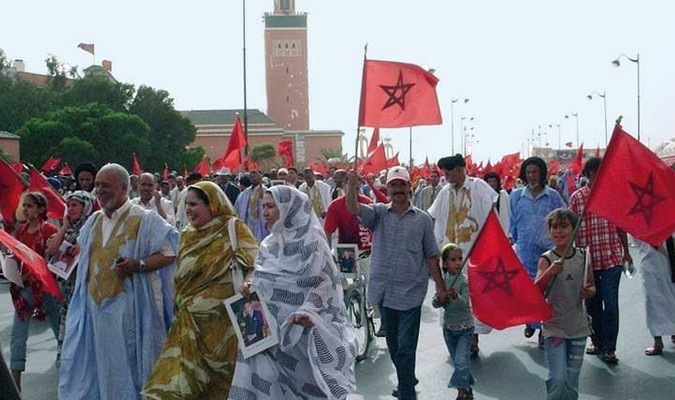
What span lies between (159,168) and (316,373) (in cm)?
6217

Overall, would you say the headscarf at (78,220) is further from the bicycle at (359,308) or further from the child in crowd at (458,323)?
the child in crowd at (458,323)

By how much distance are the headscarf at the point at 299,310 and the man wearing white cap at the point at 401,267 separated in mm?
970

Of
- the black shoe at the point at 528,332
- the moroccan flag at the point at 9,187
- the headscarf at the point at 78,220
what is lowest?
the black shoe at the point at 528,332

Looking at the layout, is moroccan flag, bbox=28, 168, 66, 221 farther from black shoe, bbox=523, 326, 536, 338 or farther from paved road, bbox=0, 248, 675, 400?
black shoe, bbox=523, 326, 536, 338

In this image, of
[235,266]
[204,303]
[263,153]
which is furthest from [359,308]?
[263,153]

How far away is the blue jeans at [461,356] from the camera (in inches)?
279

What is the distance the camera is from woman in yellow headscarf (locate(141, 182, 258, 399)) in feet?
19.0

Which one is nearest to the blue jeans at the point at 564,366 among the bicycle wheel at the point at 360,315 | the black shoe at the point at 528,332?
the bicycle wheel at the point at 360,315

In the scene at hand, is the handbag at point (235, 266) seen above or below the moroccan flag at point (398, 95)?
below

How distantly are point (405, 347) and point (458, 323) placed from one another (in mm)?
956

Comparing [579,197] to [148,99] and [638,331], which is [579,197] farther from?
[148,99]

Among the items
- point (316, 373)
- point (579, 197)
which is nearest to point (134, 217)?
point (316, 373)

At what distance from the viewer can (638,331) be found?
9.91 metres

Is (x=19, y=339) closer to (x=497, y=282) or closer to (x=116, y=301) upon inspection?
(x=116, y=301)
